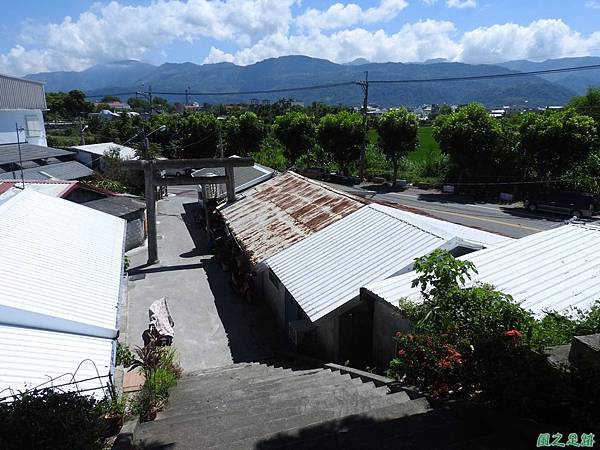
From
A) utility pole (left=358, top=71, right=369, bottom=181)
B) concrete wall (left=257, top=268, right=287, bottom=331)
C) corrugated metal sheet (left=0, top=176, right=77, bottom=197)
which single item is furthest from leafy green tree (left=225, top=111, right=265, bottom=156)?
concrete wall (left=257, top=268, right=287, bottom=331)

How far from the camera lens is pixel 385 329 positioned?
8586mm

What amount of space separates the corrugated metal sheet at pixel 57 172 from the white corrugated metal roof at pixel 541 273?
2743 cm

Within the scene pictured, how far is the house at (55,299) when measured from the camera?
7.08 meters

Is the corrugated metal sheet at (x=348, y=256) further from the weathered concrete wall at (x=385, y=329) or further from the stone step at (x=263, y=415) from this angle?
the stone step at (x=263, y=415)

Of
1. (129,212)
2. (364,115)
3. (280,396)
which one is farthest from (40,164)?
(280,396)

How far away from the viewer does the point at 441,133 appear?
33156mm

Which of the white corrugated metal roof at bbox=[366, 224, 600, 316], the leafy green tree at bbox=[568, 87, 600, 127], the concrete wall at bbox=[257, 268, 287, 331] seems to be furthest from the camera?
the leafy green tree at bbox=[568, 87, 600, 127]

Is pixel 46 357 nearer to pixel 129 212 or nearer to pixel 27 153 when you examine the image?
pixel 129 212

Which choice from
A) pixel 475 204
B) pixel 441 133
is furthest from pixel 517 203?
pixel 441 133

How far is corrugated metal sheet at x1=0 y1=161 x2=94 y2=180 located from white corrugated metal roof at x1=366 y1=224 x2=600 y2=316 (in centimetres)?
2743

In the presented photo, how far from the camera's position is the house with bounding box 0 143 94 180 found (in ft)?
98.8

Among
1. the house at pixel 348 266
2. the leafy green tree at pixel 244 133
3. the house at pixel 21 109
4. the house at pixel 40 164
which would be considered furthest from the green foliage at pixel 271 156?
the house at pixel 348 266

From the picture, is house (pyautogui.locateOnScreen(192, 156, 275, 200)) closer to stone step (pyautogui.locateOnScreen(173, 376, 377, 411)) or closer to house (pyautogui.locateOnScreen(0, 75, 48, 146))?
stone step (pyautogui.locateOnScreen(173, 376, 377, 411))

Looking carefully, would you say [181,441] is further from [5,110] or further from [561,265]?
[5,110]
